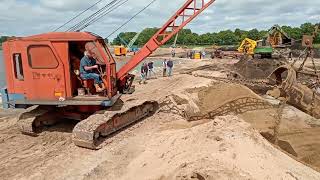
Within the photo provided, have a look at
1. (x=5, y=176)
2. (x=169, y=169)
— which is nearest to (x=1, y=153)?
(x=5, y=176)

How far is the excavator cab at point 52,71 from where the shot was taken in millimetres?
9758

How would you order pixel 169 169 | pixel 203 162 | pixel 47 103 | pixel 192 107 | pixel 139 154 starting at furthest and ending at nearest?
1. pixel 192 107
2. pixel 47 103
3. pixel 139 154
4. pixel 169 169
5. pixel 203 162

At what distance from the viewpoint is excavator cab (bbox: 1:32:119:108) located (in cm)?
976

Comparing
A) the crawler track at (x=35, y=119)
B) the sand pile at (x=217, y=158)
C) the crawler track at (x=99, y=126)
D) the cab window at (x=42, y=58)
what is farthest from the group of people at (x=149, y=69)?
the sand pile at (x=217, y=158)

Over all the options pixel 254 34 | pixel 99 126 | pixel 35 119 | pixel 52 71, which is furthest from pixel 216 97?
pixel 254 34

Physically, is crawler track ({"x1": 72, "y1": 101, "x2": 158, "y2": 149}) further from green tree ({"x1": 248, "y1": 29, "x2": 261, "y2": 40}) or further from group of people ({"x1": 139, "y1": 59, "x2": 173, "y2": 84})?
green tree ({"x1": 248, "y1": 29, "x2": 261, "y2": 40})

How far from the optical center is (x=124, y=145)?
9203mm

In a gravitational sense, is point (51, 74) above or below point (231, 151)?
above

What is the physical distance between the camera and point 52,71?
9805 millimetres

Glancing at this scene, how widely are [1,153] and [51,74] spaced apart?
2.32m

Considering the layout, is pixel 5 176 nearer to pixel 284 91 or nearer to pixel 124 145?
pixel 124 145

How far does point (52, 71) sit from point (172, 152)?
4157mm

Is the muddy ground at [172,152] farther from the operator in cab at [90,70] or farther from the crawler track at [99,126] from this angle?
the operator in cab at [90,70]

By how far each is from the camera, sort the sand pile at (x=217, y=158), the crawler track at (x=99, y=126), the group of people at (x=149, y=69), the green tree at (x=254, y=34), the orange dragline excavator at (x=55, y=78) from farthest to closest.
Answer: the green tree at (x=254, y=34)
the group of people at (x=149, y=69)
the orange dragline excavator at (x=55, y=78)
the crawler track at (x=99, y=126)
the sand pile at (x=217, y=158)
